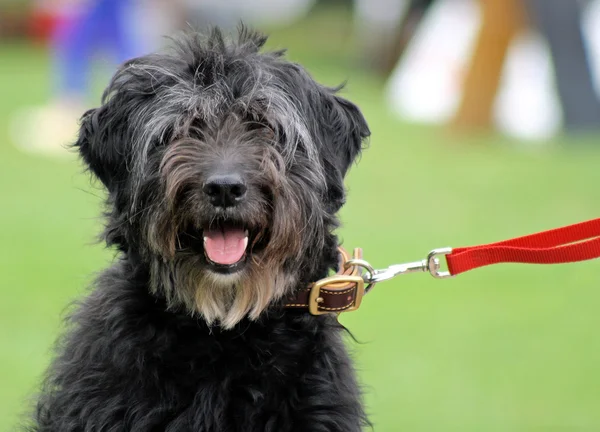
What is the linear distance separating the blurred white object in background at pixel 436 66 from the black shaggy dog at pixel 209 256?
47.2 feet

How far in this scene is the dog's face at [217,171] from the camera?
3.90 metres

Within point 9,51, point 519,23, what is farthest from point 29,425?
point 9,51

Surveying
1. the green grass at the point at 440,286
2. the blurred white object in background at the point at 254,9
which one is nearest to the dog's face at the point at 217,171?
the green grass at the point at 440,286

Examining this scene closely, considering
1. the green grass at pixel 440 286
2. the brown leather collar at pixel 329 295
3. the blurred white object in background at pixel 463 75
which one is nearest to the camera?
the brown leather collar at pixel 329 295

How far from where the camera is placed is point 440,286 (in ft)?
32.7

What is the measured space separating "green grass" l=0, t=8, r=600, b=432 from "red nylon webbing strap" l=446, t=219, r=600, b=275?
679 mm

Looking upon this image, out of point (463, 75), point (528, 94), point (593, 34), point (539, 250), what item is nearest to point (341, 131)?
point (539, 250)

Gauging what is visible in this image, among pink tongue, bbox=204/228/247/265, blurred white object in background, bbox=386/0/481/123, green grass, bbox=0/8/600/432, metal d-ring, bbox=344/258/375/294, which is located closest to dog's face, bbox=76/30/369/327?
pink tongue, bbox=204/228/247/265

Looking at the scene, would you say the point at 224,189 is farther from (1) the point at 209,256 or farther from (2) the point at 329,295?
(2) the point at 329,295

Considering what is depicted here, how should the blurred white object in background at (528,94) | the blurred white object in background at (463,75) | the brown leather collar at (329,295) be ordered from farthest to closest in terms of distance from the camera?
the blurred white object in background at (463,75)
the blurred white object in background at (528,94)
the brown leather collar at (329,295)

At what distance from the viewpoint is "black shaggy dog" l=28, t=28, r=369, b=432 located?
389cm

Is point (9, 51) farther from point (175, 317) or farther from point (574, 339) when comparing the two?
point (175, 317)

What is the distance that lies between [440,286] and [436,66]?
37.5 feet

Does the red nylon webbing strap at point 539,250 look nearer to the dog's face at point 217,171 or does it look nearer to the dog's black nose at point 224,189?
the dog's face at point 217,171
